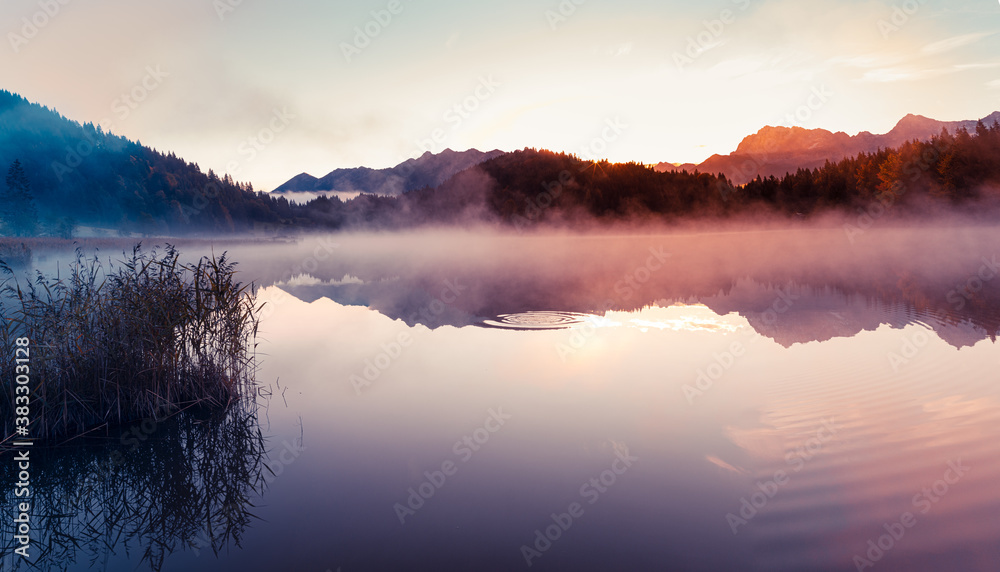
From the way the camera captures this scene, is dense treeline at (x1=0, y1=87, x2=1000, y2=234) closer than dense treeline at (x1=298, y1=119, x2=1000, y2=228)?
No

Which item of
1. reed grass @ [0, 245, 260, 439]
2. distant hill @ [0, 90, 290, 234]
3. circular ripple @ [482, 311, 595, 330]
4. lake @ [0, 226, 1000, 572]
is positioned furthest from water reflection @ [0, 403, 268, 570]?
distant hill @ [0, 90, 290, 234]

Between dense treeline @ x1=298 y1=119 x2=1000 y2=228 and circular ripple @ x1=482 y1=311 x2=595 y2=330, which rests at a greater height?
dense treeline @ x1=298 y1=119 x2=1000 y2=228

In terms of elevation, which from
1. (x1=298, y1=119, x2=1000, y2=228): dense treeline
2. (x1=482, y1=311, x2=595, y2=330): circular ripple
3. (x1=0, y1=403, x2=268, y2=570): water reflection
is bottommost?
(x1=0, y1=403, x2=268, y2=570): water reflection

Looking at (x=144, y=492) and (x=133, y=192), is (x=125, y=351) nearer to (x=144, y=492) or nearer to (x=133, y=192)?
(x=144, y=492)

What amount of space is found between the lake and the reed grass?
2.14 feet

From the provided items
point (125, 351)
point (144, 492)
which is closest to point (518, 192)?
point (125, 351)

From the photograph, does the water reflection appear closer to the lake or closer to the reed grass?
the lake

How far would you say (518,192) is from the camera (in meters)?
174

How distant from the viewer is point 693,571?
4562 mm

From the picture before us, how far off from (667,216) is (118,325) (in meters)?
137

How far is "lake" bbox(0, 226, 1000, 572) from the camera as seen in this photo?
16.5ft

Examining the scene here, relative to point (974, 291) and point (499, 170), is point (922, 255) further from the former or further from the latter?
point (499, 170)

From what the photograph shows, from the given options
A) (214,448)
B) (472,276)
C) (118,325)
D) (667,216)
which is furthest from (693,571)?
(667,216)

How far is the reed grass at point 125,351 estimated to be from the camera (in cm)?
819
